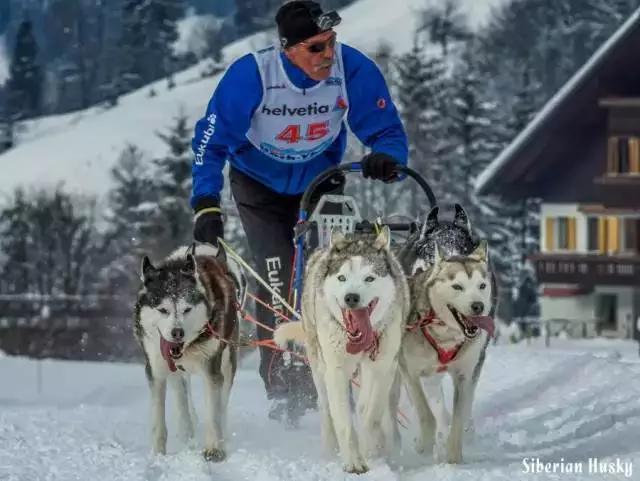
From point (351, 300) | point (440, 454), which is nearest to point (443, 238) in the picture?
point (440, 454)

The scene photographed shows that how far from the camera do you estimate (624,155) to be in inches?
A: 1401

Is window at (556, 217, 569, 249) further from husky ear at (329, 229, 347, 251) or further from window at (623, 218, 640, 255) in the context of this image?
husky ear at (329, 229, 347, 251)

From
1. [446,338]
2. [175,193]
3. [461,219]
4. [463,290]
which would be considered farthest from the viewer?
[175,193]

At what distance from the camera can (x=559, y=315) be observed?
3881cm

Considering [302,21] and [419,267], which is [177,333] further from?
[302,21]

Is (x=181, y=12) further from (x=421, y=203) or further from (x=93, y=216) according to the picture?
(x=421, y=203)

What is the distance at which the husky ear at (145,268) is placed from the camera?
639 centimetres

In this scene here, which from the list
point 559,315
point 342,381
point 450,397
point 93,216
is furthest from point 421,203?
point 342,381

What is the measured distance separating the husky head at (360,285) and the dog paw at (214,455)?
0.82 metres

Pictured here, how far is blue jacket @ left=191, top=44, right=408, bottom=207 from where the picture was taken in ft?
24.1

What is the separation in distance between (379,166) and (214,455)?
1.60 metres

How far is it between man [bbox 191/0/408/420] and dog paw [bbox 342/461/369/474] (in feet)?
5.49

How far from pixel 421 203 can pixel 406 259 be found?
54.7m

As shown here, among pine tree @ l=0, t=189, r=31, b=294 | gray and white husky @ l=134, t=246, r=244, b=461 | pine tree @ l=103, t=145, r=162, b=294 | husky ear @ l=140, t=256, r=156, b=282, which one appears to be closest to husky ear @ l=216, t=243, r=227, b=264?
gray and white husky @ l=134, t=246, r=244, b=461
